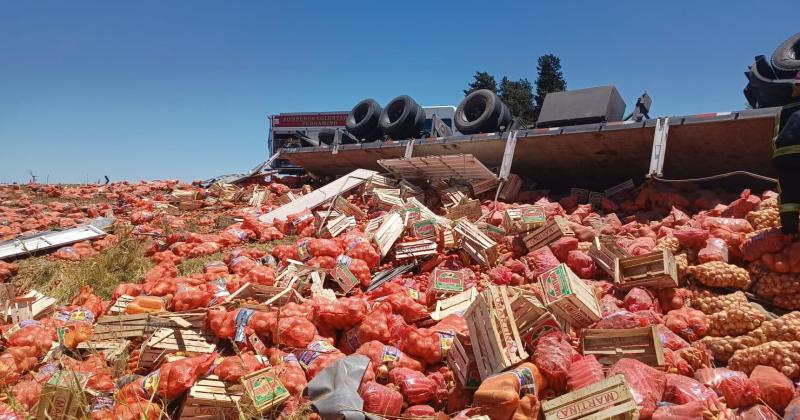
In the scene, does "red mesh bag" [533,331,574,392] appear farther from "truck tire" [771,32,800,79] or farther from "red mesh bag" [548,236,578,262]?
"truck tire" [771,32,800,79]

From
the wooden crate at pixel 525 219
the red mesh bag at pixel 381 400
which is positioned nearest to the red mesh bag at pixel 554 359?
the red mesh bag at pixel 381 400

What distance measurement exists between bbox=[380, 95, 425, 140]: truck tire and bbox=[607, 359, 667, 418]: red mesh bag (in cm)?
927

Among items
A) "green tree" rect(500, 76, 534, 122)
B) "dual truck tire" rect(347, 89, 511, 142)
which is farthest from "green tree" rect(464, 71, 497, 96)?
"dual truck tire" rect(347, 89, 511, 142)

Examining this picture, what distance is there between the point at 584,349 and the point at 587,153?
5471 mm

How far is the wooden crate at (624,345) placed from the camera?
3568mm

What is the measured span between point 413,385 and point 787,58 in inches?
298

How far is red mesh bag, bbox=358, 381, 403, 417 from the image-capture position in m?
3.50

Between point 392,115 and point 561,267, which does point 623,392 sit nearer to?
point 561,267

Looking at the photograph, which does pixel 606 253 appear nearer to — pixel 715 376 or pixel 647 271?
pixel 647 271

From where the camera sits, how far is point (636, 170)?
28.2ft

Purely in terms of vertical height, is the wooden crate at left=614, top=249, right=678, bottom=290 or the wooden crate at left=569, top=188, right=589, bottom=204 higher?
the wooden crate at left=569, top=188, right=589, bottom=204

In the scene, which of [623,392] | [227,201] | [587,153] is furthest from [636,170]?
[227,201]

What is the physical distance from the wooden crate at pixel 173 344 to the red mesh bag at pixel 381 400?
5.51ft

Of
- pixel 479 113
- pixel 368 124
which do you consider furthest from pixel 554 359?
pixel 368 124
